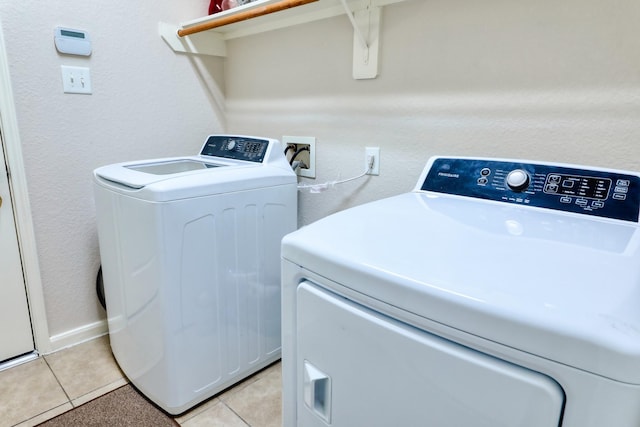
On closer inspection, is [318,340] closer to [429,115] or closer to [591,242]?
[591,242]

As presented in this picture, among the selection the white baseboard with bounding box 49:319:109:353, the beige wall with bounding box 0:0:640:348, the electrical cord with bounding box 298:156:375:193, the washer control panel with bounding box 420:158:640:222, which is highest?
the beige wall with bounding box 0:0:640:348

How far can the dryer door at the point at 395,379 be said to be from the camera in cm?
52

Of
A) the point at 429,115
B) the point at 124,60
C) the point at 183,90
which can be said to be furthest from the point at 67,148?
the point at 429,115

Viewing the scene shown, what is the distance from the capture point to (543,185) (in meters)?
1.00

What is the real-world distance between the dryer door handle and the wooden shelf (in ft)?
3.62

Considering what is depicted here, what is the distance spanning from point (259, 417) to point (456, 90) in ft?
4.38

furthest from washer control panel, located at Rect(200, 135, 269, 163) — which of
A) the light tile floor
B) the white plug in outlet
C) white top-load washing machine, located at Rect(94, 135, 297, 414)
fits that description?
the light tile floor

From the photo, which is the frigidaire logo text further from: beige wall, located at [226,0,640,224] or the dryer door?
the dryer door

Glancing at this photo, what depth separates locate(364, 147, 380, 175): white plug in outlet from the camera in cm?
152

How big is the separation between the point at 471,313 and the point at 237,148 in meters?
1.38

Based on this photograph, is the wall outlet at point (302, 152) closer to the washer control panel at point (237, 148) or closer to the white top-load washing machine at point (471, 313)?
the washer control panel at point (237, 148)

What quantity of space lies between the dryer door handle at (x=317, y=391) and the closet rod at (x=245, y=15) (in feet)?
3.82

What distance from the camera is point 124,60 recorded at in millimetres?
1732

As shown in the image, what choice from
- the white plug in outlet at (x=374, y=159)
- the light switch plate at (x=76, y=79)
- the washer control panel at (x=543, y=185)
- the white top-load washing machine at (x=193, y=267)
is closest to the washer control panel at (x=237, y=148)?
the white top-load washing machine at (x=193, y=267)
